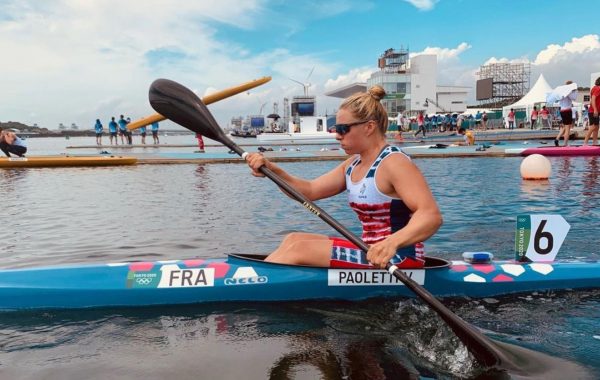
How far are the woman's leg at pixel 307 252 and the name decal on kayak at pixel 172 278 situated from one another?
0.57 meters

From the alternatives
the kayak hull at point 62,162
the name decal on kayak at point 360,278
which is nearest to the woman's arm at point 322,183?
the name decal on kayak at point 360,278

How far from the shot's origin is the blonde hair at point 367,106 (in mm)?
3707

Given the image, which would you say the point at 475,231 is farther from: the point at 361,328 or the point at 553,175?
the point at 553,175

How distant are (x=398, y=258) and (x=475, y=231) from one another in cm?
385

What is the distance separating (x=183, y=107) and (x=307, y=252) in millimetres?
1836

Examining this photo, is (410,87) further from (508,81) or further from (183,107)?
(183,107)

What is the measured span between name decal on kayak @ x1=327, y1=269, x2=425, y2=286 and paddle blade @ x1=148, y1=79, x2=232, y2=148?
159 cm

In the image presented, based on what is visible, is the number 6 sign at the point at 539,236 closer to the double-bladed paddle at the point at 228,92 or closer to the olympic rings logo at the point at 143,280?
the olympic rings logo at the point at 143,280

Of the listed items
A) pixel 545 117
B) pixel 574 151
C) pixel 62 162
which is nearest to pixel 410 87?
pixel 545 117

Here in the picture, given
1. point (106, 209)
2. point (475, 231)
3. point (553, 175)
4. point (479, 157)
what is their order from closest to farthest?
point (475, 231) → point (106, 209) → point (553, 175) → point (479, 157)

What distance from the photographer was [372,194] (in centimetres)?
378

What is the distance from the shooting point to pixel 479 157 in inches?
764

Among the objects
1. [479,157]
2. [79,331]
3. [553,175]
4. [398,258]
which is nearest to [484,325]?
[398,258]

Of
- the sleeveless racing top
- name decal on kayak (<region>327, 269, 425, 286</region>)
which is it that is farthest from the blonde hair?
name decal on kayak (<region>327, 269, 425, 286</region>)
